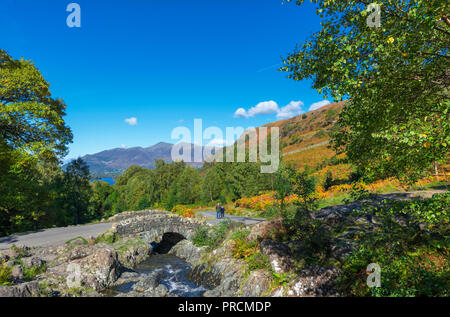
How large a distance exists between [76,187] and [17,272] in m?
28.9

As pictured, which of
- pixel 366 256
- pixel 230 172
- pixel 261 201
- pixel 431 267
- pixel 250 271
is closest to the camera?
pixel 431 267

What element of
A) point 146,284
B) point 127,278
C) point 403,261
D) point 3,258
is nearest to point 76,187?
point 3,258

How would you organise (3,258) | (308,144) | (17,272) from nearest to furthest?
(17,272)
(3,258)
(308,144)

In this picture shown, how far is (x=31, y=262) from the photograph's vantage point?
37.8ft

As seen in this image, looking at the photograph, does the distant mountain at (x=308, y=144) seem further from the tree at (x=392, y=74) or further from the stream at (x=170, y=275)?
the tree at (x=392, y=74)

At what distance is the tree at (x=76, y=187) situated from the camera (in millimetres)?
34531

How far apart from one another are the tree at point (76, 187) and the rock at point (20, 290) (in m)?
31.4

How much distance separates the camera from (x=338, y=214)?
11.8 m

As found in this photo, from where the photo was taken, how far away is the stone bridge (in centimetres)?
1988

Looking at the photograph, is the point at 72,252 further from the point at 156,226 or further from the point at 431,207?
the point at 431,207

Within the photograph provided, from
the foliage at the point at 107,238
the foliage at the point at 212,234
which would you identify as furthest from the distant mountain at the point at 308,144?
the foliage at the point at 107,238
